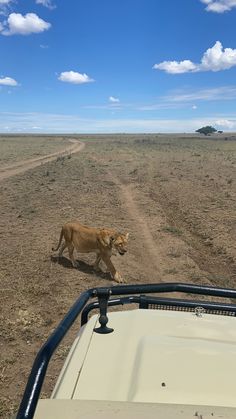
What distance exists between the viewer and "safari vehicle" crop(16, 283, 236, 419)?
1600 millimetres

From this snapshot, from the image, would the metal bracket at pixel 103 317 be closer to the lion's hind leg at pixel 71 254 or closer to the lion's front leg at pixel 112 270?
the lion's front leg at pixel 112 270

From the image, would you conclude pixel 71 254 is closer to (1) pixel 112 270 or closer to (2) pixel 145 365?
(1) pixel 112 270

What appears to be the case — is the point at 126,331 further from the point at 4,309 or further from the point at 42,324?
the point at 4,309

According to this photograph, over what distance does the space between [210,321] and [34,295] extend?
16.8ft

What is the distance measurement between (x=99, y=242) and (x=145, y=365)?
622 cm

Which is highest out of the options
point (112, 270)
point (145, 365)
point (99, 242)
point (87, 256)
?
point (145, 365)

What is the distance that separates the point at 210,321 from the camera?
8.91 feet

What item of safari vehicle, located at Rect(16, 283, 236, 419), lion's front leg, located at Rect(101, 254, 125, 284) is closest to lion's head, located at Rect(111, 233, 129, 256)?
lion's front leg, located at Rect(101, 254, 125, 284)

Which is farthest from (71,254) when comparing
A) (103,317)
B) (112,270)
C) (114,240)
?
(103,317)

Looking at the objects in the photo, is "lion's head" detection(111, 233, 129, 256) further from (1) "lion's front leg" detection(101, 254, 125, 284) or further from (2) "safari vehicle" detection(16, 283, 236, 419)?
(2) "safari vehicle" detection(16, 283, 236, 419)

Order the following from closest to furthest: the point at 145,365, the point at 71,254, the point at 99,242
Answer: the point at 145,365
the point at 99,242
the point at 71,254

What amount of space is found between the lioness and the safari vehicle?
5270mm

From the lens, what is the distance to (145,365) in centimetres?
209

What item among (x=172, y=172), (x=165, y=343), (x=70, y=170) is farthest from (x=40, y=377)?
(x=70, y=170)
